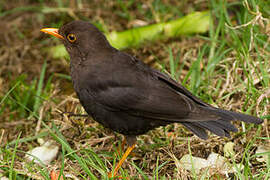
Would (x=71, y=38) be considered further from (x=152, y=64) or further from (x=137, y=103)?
(x=152, y=64)

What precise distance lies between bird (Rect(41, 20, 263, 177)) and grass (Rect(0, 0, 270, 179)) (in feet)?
0.91

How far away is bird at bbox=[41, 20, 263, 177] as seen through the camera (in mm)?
3918

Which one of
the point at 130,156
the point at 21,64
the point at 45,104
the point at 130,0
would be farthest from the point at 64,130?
the point at 130,0

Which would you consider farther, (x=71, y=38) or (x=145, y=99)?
(x=71, y=38)

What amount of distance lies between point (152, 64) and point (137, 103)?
2.05m

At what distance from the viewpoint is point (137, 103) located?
395 centimetres

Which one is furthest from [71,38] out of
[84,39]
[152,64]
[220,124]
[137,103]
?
[152,64]

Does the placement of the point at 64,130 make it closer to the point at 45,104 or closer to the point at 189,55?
the point at 45,104

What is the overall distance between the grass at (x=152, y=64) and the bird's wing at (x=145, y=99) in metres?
0.34

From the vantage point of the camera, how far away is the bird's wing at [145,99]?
3922 mm

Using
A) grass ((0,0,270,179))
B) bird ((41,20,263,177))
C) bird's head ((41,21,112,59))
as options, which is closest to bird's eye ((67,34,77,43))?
bird's head ((41,21,112,59))

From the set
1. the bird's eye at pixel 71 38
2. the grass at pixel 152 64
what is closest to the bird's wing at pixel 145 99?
the grass at pixel 152 64

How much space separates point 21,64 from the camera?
6.25 metres

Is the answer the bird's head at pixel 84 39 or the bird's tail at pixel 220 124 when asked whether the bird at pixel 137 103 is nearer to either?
the bird's tail at pixel 220 124
